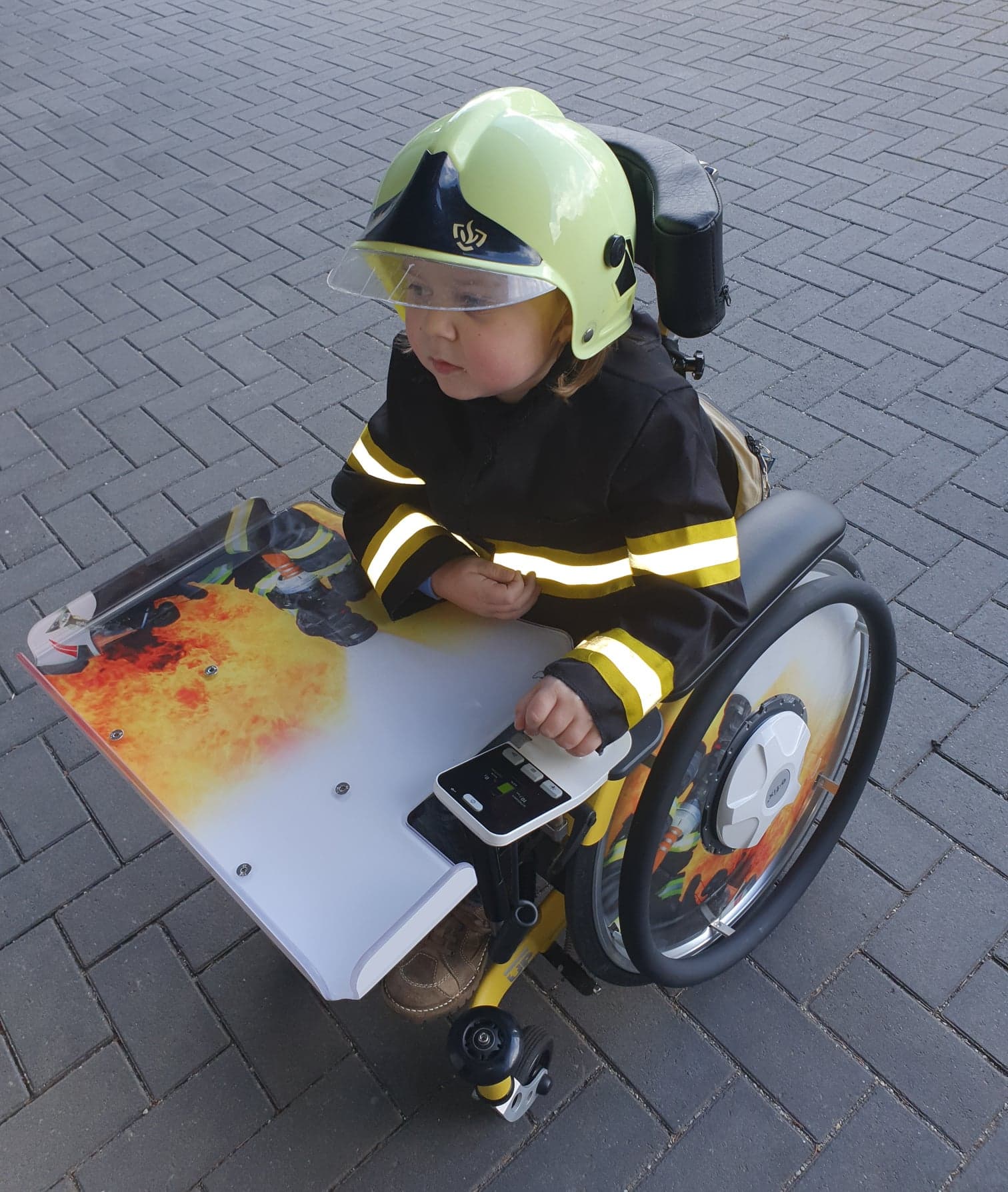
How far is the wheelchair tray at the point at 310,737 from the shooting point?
47.5 inches

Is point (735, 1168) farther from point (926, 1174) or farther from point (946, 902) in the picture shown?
point (946, 902)

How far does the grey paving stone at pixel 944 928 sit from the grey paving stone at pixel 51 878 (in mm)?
1773

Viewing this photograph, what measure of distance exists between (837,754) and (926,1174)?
77cm

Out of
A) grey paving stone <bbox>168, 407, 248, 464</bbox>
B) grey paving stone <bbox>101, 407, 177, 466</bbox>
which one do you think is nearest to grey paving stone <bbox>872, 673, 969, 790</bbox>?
grey paving stone <bbox>168, 407, 248, 464</bbox>

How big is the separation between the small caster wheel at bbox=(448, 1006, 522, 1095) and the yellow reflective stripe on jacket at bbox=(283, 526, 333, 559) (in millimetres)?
858

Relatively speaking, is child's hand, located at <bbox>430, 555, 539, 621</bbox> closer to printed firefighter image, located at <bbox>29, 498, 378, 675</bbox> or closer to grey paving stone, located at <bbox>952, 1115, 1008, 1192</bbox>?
printed firefighter image, located at <bbox>29, 498, 378, 675</bbox>

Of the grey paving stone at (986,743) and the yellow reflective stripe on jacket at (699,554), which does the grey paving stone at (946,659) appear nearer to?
the grey paving stone at (986,743)

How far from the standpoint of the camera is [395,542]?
5.31ft

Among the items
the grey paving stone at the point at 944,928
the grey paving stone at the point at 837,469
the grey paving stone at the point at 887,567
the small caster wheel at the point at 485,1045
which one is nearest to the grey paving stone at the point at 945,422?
the grey paving stone at the point at 837,469

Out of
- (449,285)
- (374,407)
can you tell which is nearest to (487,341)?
(449,285)

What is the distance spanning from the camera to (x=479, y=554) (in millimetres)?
1678

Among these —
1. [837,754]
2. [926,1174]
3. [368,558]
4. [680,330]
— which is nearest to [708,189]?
[680,330]

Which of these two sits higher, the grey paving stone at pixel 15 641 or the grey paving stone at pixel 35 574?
the grey paving stone at pixel 35 574

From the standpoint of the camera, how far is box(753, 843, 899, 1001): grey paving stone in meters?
2.12
